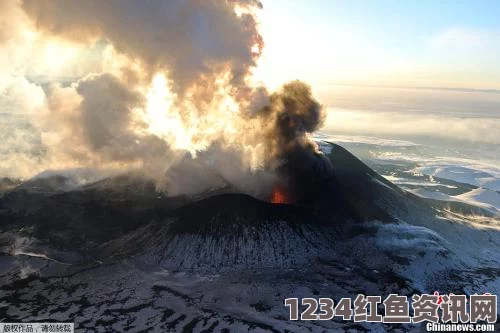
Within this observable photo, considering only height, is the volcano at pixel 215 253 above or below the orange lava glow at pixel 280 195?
below

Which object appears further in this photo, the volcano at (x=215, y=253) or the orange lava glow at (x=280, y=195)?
the orange lava glow at (x=280, y=195)

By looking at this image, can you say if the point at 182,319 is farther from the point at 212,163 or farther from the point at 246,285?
the point at 212,163

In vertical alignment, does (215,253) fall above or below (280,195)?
below

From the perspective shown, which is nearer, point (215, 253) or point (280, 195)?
point (215, 253)

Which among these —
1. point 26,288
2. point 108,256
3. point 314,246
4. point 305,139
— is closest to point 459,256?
point 314,246
